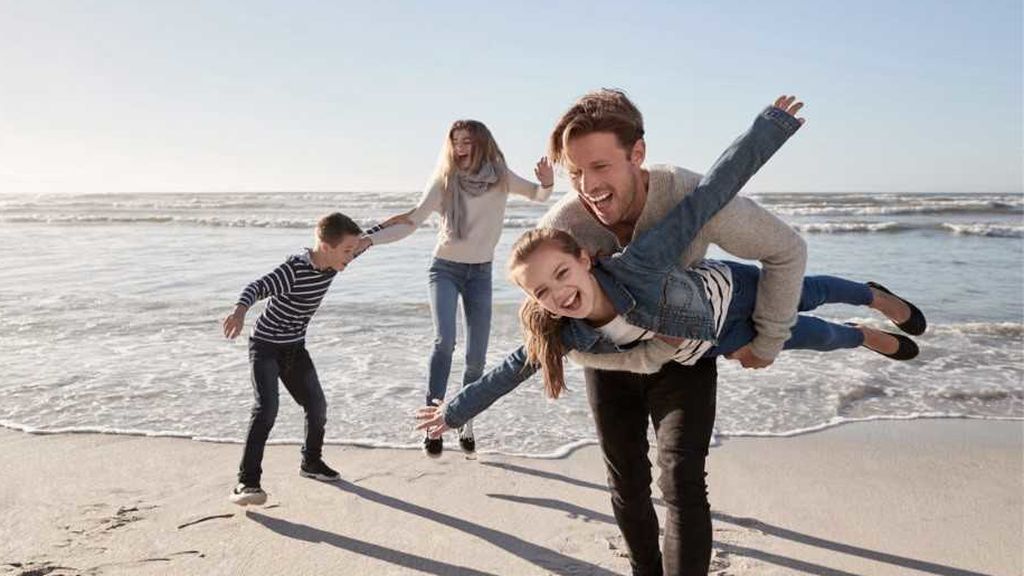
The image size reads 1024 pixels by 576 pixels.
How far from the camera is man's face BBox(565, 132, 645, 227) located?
2.53 metres

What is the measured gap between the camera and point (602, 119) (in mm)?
2500

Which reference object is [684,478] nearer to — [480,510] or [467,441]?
[480,510]

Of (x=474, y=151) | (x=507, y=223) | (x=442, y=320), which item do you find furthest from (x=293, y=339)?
(x=507, y=223)

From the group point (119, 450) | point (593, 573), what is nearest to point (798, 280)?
point (593, 573)

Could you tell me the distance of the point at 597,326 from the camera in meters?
2.61

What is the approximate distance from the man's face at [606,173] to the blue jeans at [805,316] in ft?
1.45

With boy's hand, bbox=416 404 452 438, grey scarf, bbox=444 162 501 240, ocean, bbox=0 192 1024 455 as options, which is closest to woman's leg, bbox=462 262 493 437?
grey scarf, bbox=444 162 501 240

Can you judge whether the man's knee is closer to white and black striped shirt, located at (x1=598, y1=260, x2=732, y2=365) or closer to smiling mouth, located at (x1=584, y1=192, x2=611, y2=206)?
white and black striped shirt, located at (x1=598, y1=260, x2=732, y2=365)

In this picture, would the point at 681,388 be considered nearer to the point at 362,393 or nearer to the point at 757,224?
the point at 757,224

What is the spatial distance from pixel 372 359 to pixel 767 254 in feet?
18.0

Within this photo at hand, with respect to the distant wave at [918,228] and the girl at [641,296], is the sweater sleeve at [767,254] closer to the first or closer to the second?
the girl at [641,296]

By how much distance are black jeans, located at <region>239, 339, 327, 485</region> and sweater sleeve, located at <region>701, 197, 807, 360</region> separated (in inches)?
105

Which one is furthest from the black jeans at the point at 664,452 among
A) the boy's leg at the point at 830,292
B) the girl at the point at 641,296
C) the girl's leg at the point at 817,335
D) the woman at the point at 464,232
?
the woman at the point at 464,232

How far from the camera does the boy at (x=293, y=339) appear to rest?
432cm
